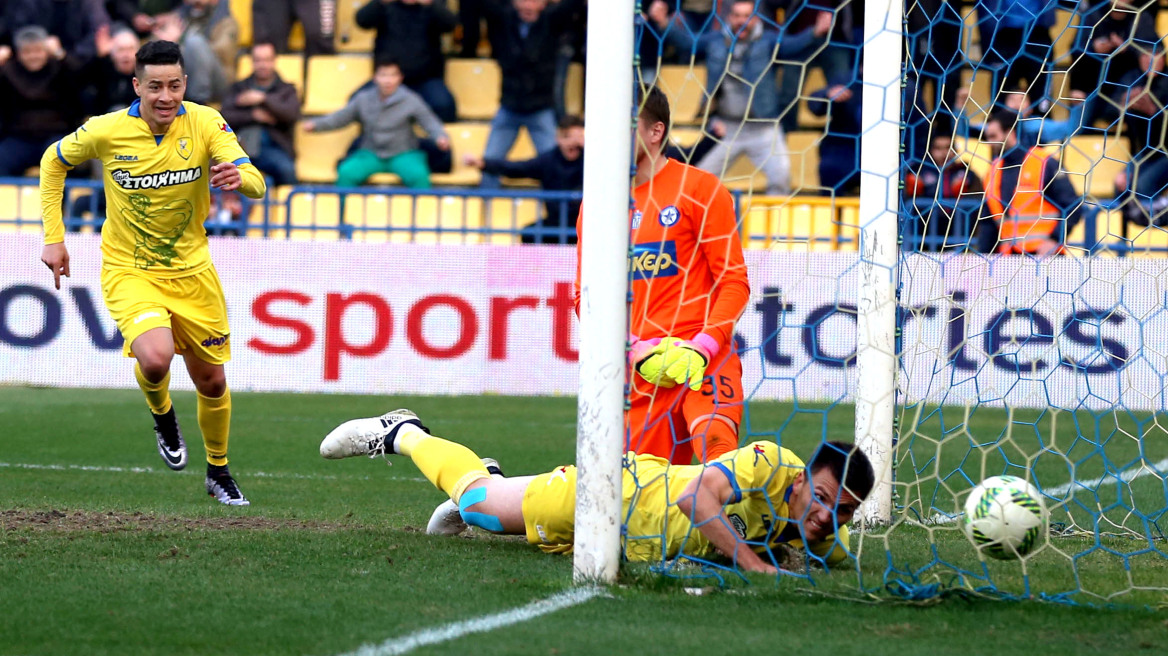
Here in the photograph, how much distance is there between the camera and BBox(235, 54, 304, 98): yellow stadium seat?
15.0 m

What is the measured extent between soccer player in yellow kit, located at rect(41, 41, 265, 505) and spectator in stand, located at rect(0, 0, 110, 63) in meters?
8.99

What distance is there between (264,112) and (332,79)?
1.20 metres

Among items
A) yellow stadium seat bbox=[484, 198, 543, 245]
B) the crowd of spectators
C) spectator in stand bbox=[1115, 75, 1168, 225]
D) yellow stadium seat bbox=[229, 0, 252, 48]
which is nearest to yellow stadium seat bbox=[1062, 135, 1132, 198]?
spectator in stand bbox=[1115, 75, 1168, 225]

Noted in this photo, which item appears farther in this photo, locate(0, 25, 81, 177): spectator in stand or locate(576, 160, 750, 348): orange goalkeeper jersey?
locate(0, 25, 81, 177): spectator in stand

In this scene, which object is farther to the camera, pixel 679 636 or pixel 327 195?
pixel 327 195

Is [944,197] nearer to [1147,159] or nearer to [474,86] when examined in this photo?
[1147,159]

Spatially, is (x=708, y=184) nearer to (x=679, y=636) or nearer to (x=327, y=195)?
(x=679, y=636)

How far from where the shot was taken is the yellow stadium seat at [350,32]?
1541 cm

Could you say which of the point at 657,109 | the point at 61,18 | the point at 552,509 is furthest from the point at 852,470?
the point at 61,18

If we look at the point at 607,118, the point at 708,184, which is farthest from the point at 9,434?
the point at 607,118

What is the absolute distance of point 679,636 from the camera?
12.1ft

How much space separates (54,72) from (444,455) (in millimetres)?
10488

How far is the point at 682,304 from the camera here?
5398 millimetres

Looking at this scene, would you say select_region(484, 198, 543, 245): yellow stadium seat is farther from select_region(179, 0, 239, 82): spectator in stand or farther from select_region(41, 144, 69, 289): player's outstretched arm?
select_region(41, 144, 69, 289): player's outstretched arm
